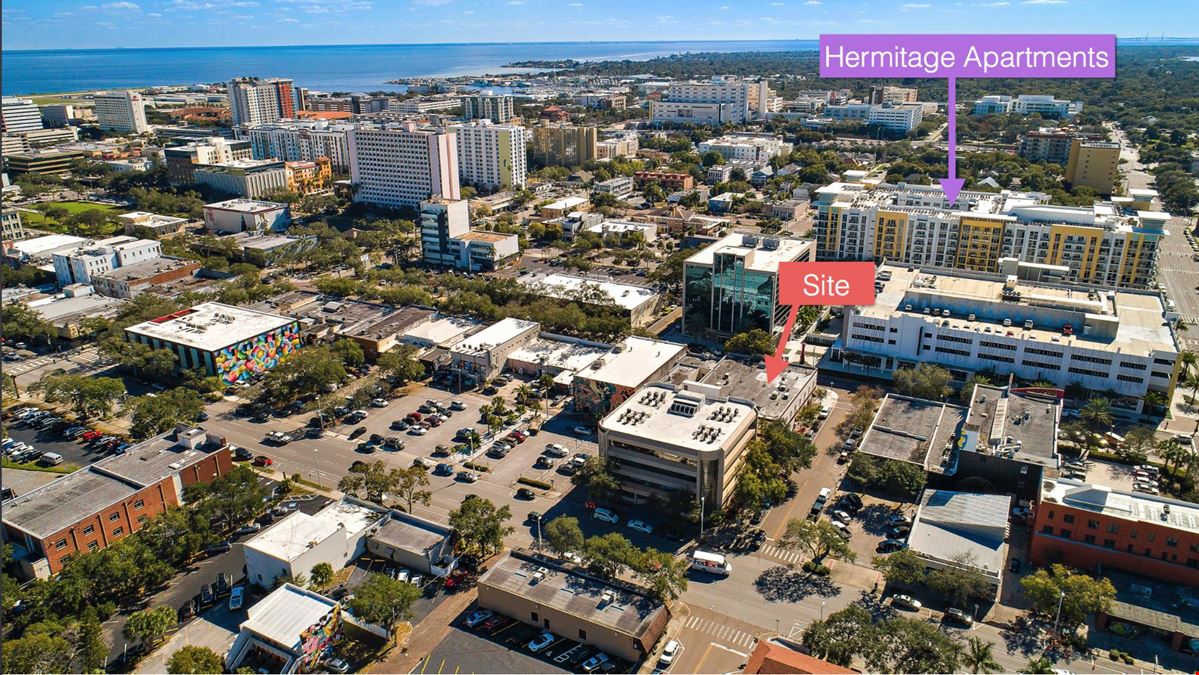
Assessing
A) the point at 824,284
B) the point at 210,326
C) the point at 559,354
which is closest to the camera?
the point at 824,284

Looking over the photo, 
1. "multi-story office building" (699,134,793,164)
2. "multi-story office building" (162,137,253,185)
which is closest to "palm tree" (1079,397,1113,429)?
"multi-story office building" (699,134,793,164)

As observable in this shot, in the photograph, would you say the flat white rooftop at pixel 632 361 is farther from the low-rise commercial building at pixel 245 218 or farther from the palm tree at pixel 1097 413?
the low-rise commercial building at pixel 245 218

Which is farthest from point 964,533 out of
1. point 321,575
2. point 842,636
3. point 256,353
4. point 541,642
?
point 256,353

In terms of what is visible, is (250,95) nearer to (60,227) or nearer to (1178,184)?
(60,227)

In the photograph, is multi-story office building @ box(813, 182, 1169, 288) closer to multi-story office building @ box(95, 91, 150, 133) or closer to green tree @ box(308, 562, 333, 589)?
green tree @ box(308, 562, 333, 589)

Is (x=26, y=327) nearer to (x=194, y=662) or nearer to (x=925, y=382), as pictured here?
(x=194, y=662)
